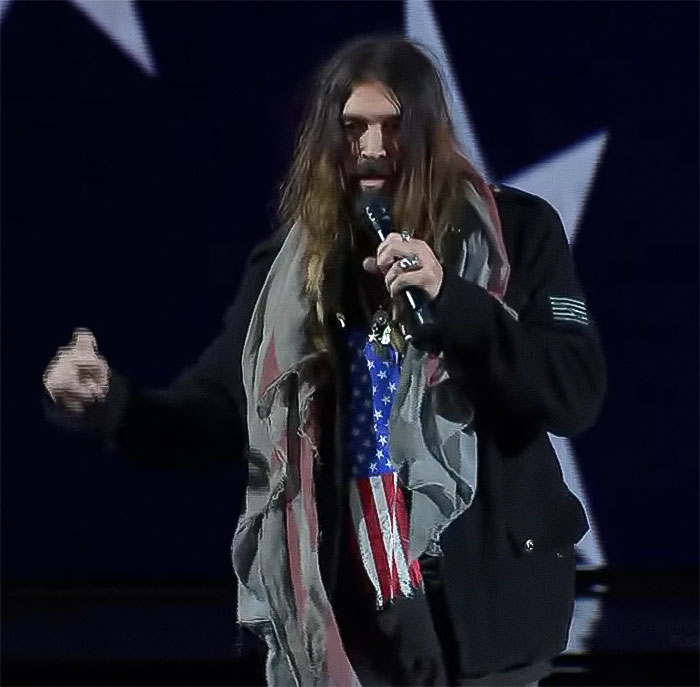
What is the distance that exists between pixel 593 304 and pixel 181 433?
1911mm

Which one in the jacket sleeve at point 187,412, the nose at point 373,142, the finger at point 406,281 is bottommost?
the jacket sleeve at point 187,412

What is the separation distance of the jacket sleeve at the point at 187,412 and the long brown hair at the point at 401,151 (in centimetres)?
15

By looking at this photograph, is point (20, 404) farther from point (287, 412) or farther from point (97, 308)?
point (287, 412)

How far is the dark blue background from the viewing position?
11.6 feet

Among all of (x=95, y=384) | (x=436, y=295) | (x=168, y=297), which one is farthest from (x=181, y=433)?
(x=168, y=297)

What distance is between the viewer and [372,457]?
177 centimetres

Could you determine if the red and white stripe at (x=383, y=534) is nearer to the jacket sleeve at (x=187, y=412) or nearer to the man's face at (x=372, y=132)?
the jacket sleeve at (x=187, y=412)

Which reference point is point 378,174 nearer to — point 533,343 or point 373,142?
point 373,142

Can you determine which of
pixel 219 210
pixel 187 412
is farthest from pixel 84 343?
pixel 219 210

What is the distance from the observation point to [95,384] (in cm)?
178

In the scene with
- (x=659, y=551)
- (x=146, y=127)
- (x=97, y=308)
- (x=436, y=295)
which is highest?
(x=146, y=127)

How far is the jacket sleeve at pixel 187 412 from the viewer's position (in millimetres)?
1812

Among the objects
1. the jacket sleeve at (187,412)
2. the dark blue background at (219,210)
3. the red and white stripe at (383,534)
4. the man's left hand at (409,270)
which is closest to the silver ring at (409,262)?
the man's left hand at (409,270)

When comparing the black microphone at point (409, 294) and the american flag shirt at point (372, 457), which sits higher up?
the black microphone at point (409, 294)
